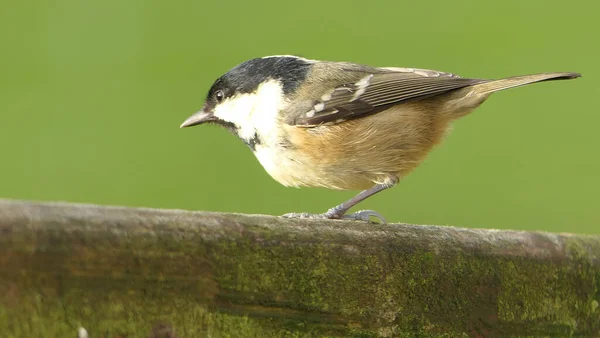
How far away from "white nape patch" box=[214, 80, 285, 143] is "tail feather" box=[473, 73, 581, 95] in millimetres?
852

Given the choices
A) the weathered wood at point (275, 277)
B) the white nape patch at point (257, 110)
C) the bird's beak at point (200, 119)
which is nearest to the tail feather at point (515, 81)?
the white nape patch at point (257, 110)

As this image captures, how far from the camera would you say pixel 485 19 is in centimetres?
652

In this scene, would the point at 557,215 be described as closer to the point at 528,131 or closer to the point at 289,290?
the point at 528,131

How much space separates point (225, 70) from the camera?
6008mm

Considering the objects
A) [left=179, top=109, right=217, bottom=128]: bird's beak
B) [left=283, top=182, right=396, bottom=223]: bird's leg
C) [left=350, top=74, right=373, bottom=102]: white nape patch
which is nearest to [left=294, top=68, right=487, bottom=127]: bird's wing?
[left=350, top=74, right=373, bottom=102]: white nape patch

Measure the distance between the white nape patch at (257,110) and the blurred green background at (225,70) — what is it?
2.09 feet

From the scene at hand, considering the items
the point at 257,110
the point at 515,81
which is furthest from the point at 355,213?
the point at 515,81

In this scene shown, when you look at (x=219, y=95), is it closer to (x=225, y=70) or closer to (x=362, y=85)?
(x=362, y=85)

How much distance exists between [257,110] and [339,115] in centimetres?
34

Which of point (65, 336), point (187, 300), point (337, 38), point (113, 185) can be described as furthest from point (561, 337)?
point (337, 38)

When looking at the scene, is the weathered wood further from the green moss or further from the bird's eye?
the bird's eye

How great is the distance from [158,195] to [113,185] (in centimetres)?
25

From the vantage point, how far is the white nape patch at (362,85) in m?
4.00

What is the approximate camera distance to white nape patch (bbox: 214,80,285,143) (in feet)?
12.6
